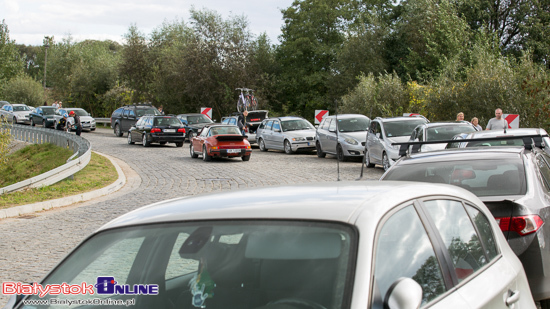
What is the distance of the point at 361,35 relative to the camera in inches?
2302

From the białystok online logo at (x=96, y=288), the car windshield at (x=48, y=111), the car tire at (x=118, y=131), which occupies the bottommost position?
the car tire at (x=118, y=131)

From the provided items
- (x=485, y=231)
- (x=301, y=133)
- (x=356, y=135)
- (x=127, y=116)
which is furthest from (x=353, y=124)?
(x=127, y=116)

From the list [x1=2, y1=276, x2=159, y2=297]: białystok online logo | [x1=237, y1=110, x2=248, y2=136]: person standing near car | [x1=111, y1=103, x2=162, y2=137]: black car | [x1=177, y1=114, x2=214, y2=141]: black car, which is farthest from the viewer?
[x1=111, y1=103, x2=162, y2=137]: black car

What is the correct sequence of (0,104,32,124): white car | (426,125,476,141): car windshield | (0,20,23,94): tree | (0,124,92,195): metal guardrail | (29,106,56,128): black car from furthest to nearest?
1. (0,20,23,94): tree
2. (0,104,32,124): white car
3. (29,106,56,128): black car
4. (426,125,476,141): car windshield
5. (0,124,92,195): metal guardrail

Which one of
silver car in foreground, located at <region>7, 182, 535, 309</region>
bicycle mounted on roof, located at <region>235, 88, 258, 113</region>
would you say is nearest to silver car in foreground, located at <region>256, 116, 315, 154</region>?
bicycle mounted on roof, located at <region>235, 88, 258, 113</region>

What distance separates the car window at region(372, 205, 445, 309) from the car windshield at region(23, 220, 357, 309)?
203mm

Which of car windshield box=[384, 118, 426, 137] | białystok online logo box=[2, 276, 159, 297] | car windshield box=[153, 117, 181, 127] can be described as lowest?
car windshield box=[153, 117, 181, 127]

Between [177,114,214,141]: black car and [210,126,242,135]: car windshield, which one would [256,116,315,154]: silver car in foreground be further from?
[177,114,214,141]: black car

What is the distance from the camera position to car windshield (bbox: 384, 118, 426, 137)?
67.8ft

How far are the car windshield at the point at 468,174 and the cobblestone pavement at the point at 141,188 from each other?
4261 mm

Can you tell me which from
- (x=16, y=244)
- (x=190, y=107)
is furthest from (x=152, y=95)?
(x=16, y=244)

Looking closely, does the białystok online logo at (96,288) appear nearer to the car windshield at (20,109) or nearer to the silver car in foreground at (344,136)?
the silver car in foreground at (344,136)

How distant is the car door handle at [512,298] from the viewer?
11.0 ft

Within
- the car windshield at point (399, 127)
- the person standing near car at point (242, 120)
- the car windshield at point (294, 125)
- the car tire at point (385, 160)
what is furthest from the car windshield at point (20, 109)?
the car tire at point (385, 160)
